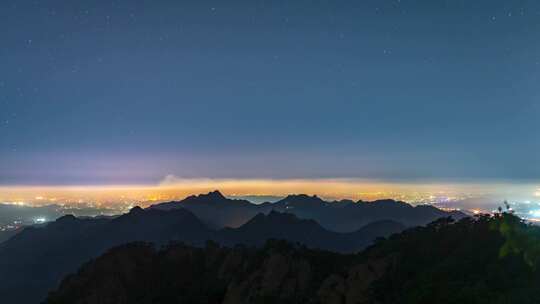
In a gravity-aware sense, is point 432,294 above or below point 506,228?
below

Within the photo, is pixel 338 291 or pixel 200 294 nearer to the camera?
pixel 338 291

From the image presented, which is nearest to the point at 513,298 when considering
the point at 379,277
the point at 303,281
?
the point at 379,277

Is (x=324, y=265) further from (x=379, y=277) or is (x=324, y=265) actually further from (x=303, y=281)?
(x=379, y=277)

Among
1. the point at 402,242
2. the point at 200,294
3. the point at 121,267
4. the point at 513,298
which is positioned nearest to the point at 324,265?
the point at 402,242

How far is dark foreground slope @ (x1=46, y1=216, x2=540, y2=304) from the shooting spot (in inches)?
1468

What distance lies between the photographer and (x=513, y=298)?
31297mm

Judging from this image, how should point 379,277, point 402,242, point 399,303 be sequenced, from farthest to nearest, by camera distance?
1. point 402,242
2. point 379,277
3. point 399,303

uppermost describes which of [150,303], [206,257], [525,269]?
[525,269]

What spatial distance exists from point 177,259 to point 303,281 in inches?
1255

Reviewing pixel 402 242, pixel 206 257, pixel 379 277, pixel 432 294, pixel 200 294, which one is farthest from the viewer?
pixel 206 257

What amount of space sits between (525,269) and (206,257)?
51822mm

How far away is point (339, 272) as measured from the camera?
51.6 m

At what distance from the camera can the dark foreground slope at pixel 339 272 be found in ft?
122

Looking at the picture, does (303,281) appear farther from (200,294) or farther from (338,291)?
(200,294)
